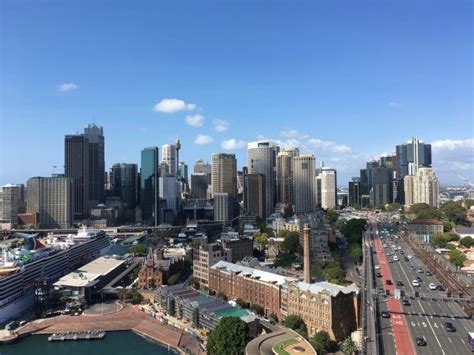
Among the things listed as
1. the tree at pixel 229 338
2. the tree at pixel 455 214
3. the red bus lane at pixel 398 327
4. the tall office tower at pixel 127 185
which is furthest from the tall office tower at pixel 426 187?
the tree at pixel 229 338

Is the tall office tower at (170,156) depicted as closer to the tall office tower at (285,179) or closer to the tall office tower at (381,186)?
the tall office tower at (285,179)

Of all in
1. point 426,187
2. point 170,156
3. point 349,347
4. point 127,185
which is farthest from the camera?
point 170,156

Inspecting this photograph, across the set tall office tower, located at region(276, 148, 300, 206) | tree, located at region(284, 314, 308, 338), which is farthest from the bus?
tall office tower, located at region(276, 148, 300, 206)

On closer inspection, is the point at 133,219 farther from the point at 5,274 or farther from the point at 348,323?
the point at 348,323

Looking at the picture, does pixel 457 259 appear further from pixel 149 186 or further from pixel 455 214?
pixel 149 186

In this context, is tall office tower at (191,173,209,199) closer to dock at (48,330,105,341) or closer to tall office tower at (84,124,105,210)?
tall office tower at (84,124,105,210)

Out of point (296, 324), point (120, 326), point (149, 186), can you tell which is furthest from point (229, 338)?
point (149, 186)

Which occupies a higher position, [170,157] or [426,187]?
[170,157]
